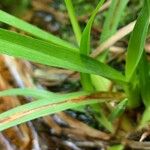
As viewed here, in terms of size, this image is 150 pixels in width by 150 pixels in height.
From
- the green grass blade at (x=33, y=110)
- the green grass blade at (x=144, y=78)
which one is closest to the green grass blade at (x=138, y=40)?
the green grass blade at (x=144, y=78)

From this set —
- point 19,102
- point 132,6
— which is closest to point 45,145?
point 19,102

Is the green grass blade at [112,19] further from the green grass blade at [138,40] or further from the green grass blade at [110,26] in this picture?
the green grass blade at [138,40]

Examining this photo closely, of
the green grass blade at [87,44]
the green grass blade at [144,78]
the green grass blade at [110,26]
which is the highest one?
the green grass blade at [110,26]

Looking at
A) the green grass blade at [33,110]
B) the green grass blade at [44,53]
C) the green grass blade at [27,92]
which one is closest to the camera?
the green grass blade at [44,53]

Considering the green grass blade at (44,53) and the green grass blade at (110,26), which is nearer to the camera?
the green grass blade at (44,53)

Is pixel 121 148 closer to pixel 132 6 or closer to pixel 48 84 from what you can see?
pixel 48 84

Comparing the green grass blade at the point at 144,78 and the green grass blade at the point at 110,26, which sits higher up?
the green grass blade at the point at 110,26

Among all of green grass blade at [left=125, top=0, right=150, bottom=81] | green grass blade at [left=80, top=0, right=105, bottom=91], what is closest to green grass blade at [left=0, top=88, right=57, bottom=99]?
green grass blade at [left=80, top=0, right=105, bottom=91]

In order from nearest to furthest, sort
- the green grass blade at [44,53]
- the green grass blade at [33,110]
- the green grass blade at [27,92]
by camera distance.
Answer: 1. the green grass blade at [44,53]
2. the green grass blade at [33,110]
3. the green grass blade at [27,92]
